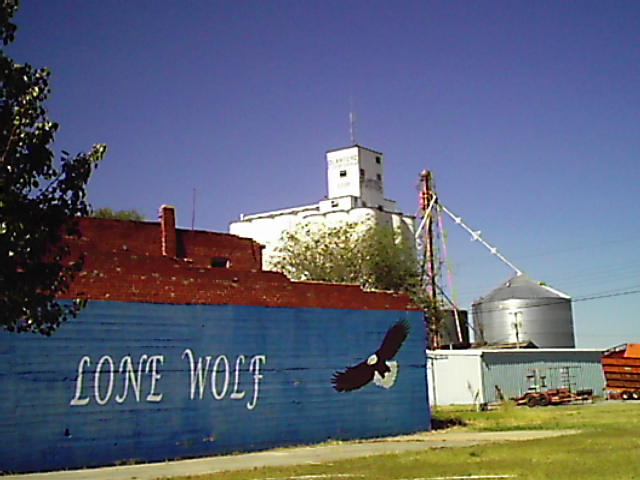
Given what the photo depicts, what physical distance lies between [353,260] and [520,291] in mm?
22032

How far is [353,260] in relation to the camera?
53.8 metres

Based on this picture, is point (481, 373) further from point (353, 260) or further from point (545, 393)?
point (353, 260)

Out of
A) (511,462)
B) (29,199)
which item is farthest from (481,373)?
(29,199)

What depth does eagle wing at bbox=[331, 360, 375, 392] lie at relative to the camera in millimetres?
29172

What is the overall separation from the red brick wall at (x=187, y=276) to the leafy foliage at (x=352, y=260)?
2032 centimetres

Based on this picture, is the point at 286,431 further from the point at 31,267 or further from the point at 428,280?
the point at 428,280

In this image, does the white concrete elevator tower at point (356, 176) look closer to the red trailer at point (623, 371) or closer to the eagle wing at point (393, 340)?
the red trailer at point (623, 371)

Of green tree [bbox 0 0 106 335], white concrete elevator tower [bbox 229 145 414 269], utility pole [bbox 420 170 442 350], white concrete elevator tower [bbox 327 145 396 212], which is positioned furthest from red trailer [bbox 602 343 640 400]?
green tree [bbox 0 0 106 335]

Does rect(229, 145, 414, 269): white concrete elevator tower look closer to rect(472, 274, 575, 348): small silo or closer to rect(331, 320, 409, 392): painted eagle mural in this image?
rect(472, 274, 575, 348): small silo

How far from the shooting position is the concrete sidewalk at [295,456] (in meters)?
20.4

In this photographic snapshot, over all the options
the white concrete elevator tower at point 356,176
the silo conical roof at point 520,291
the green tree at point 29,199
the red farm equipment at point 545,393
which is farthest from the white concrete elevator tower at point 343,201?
the green tree at point 29,199

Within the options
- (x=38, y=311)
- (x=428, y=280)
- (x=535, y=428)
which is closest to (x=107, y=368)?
(x=38, y=311)

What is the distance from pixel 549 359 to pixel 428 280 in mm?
11431

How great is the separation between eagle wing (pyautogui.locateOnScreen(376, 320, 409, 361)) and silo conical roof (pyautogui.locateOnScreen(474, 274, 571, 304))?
39683 millimetres
